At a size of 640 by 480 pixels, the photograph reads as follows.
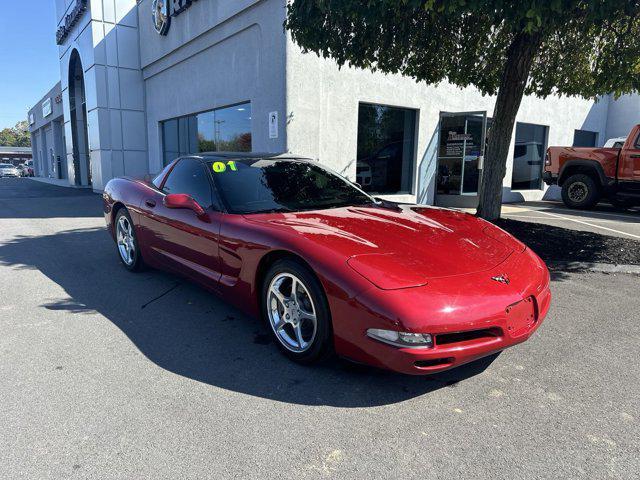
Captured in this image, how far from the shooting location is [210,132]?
12961mm

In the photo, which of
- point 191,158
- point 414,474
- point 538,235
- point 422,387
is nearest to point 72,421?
point 414,474

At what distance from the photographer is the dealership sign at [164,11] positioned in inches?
513

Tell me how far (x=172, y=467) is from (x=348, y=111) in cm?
914

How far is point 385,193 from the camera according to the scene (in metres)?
11.4

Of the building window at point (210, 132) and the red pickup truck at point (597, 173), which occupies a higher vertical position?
the building window at point (210, 132)

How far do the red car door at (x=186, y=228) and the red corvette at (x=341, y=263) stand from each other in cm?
1

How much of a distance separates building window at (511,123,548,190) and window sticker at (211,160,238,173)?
12.4m

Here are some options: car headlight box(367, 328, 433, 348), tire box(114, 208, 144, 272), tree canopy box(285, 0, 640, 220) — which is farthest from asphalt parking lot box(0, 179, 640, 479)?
tree canopy box(285, 0, 640, 220)

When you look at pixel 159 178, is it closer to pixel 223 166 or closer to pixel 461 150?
pixel 223 166

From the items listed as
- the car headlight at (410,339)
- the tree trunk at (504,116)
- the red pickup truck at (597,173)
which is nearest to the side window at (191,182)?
the car headlight at (410,339)

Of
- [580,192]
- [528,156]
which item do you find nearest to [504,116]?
[580,192]

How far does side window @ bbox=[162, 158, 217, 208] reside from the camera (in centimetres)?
387

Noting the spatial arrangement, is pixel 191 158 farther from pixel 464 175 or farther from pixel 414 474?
pixel 464 175

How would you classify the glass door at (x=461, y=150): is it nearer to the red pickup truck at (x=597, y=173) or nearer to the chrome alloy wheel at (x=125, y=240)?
the red pickup truck at (x=597, y=173)
